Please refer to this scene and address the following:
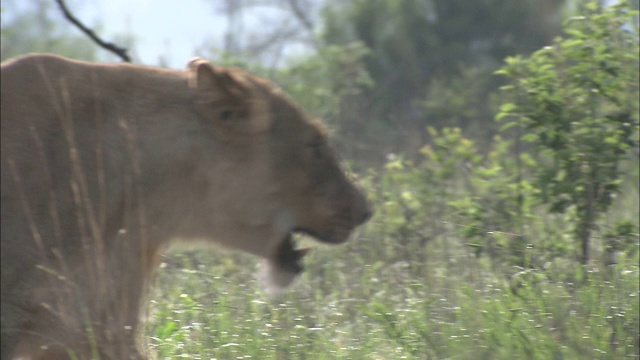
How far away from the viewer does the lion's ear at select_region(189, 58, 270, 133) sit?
375 cm

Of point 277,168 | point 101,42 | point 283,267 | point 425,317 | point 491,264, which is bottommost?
point 425,317

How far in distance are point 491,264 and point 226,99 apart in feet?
8.77

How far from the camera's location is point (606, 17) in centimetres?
615

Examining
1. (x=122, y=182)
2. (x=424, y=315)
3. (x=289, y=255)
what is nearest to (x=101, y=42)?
(x=424, y=315)

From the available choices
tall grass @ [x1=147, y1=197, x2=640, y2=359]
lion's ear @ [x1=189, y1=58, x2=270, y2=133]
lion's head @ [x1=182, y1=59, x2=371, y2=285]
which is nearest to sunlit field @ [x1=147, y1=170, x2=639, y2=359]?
tall grass @ [x1=147, y1=197, x2=640, y2=359]

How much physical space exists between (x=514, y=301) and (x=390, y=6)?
23669 millimetres

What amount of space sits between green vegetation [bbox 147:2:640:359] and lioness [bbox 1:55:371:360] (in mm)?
885

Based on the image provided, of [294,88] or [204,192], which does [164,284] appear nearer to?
[204,192]

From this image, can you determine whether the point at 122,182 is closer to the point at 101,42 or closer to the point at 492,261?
the point at 492,261

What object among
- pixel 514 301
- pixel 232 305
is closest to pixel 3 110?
pixel 232 305

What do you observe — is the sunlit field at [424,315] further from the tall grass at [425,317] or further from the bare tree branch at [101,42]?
the bare tree branch at [101,42]

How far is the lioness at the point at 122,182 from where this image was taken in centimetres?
342

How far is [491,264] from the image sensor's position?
19.8ft

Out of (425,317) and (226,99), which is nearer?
(226,99)
